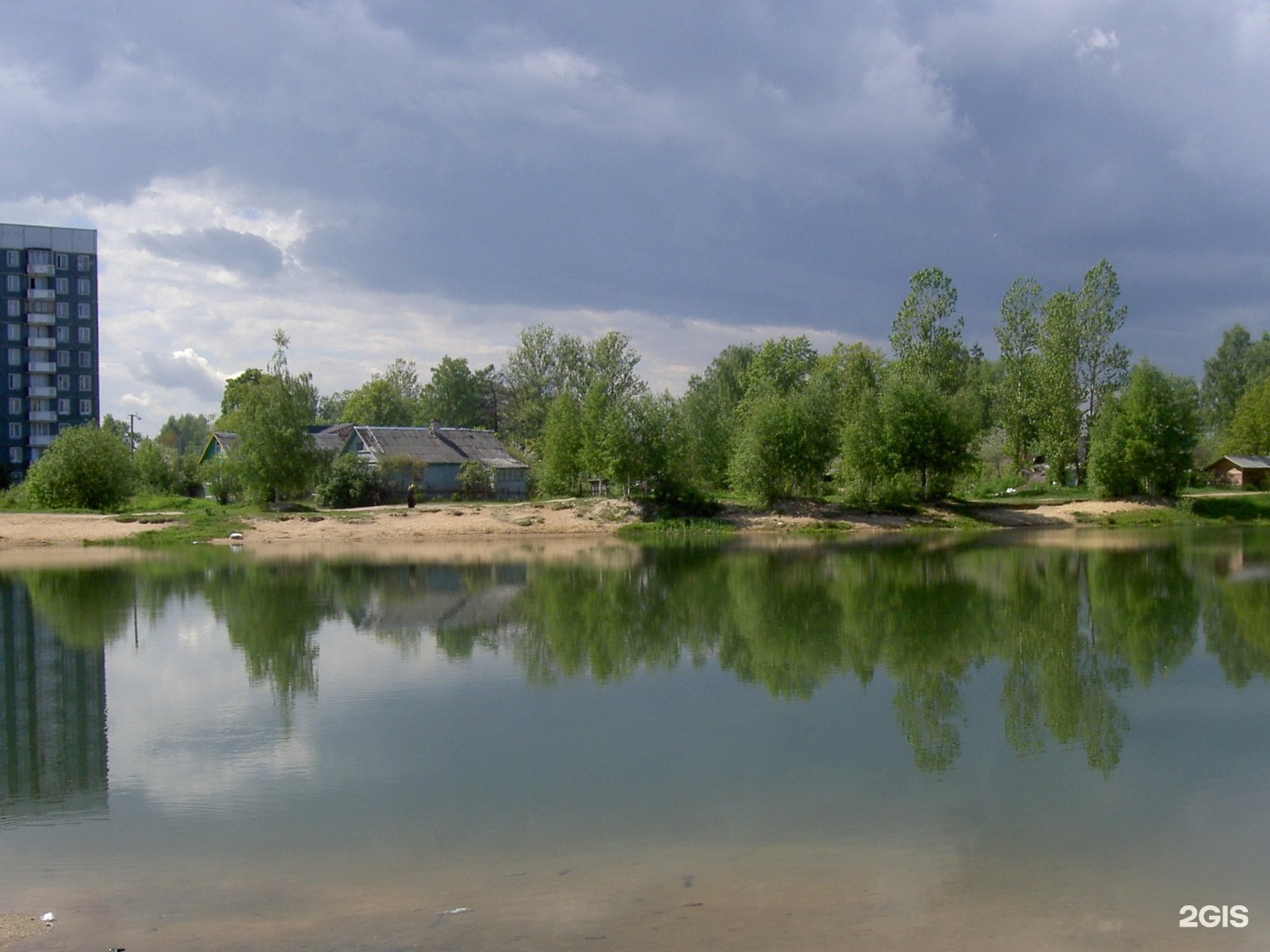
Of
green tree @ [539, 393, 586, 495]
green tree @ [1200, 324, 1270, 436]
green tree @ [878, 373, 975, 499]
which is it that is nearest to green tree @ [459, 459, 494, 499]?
green tree @ [539, 393, 586, 495]

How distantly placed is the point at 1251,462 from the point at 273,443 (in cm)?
6179

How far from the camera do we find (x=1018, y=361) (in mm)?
70438

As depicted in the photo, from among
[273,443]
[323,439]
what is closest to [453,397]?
[323,439]

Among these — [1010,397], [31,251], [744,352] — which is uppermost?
[31,251]

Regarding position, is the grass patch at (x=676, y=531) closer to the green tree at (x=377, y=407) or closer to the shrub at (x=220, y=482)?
the shrub at (x=220, y=482)

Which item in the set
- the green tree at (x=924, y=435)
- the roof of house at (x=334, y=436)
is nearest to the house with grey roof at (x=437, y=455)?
the roof of house at (x=334, y=436)

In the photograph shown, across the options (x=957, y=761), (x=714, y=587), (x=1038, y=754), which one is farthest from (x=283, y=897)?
(x=714, y=587)

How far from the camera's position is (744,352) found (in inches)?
3671

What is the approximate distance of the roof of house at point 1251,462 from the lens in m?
67.9

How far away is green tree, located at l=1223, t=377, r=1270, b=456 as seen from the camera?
240ft

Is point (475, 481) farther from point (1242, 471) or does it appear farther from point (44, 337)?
point (1242, 471)

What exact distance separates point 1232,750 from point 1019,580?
1763 cm

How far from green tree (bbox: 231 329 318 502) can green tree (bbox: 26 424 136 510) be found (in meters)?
6.78

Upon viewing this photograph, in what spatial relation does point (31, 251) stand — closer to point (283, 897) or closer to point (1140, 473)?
point (1140, 473)
